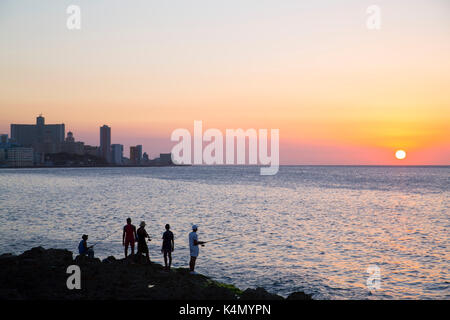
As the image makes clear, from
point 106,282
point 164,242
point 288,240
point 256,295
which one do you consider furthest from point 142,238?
point 288,240

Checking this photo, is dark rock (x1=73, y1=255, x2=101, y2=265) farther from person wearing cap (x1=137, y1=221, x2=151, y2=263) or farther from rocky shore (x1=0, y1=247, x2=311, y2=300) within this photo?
person wearing cap (x1=137, y1=221, x2=151, y2=263)

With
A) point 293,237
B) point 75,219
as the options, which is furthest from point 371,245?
point 75,219

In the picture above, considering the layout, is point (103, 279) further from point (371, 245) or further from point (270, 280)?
point (371, 245)

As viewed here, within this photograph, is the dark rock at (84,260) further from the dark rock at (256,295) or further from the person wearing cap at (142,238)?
the dark rock at (256,295)

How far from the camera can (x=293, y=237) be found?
31875 millimetres

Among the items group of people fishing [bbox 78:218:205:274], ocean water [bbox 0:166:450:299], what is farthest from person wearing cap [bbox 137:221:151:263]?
ocean water [bbox 0:166:450:299]

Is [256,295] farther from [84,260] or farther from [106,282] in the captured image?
[84,260]

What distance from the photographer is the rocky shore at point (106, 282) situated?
13.5 m

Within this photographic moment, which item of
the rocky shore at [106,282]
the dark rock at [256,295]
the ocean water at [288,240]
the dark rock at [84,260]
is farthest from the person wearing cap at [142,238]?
the dark rock at [256,295]

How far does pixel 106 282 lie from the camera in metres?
14.8

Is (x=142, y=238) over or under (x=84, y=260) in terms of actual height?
over

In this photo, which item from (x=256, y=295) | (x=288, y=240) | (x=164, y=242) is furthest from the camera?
(x=288, y=240)
